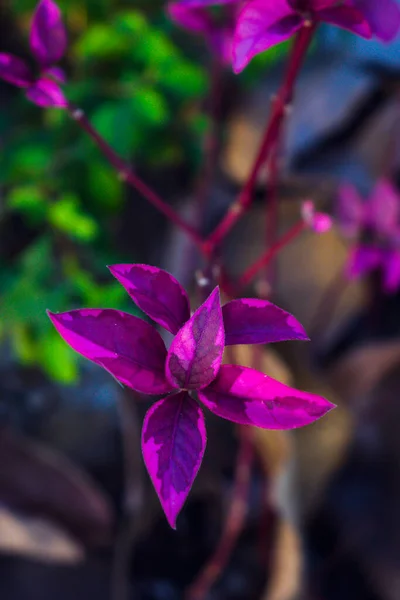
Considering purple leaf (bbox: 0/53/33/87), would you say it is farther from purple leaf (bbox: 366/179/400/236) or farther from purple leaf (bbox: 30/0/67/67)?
purple leaf (bbox: 366/179/400/236)

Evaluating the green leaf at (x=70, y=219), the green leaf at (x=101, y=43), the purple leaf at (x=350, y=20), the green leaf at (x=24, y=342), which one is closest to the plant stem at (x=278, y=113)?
the purple leaf at (x=350, y=20)

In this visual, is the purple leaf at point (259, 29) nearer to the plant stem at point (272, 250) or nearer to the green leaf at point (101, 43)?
the plant stem at point (272, 250)

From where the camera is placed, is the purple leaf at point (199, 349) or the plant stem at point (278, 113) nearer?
the purple leaf at point (199, 349)

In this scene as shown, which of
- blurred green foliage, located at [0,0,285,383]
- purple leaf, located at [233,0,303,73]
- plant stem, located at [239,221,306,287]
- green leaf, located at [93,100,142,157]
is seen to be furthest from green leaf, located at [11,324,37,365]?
purple leaf, located at [233,0,303,73]

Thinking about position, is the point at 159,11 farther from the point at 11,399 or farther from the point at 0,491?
the point at 0,491

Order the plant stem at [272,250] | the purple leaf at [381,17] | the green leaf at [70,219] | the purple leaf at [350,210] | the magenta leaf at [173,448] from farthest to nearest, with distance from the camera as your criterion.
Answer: the purple leaf at [350,210] < the green leaf at [70,219] < the plant stem at [272,250] < the purple leaf at [381,17] < the magenta leaf at [173,448]

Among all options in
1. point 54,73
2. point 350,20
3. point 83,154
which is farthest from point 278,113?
point 83,154

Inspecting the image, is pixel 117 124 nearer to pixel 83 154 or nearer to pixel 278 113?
pixel 83 154
